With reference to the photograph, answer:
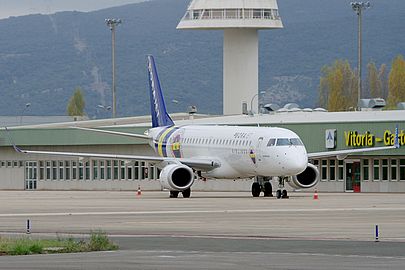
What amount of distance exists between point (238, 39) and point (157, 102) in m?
38.8

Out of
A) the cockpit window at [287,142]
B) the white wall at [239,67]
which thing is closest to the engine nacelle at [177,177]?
the cockpit window at [287,142]

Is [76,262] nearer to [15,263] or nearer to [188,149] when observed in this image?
[15,263]

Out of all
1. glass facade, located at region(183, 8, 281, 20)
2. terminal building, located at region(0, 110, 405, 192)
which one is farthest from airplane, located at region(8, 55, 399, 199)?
glass facade, located at region(183, 8, 281, 20)

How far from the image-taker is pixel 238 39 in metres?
110

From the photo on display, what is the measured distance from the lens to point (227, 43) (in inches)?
4360

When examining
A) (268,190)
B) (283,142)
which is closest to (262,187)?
(268,190)

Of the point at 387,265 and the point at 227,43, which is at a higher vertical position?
the point at 227,43

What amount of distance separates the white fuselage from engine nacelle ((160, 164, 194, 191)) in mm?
2141

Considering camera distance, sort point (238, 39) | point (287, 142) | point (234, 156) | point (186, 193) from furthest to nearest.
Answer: point (238, 39)
point (186, 193)
point (234, 156)
point (287, 142)

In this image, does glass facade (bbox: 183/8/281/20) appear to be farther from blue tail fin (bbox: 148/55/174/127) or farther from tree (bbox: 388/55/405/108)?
tree (bbox: 388/55/405/108)

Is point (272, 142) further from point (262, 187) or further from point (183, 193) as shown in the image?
point (183, 193)

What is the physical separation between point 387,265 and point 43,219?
19.3 metres

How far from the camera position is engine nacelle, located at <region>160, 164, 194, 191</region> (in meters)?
61.3

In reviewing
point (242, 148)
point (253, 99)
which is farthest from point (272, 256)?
point (253, 99)
